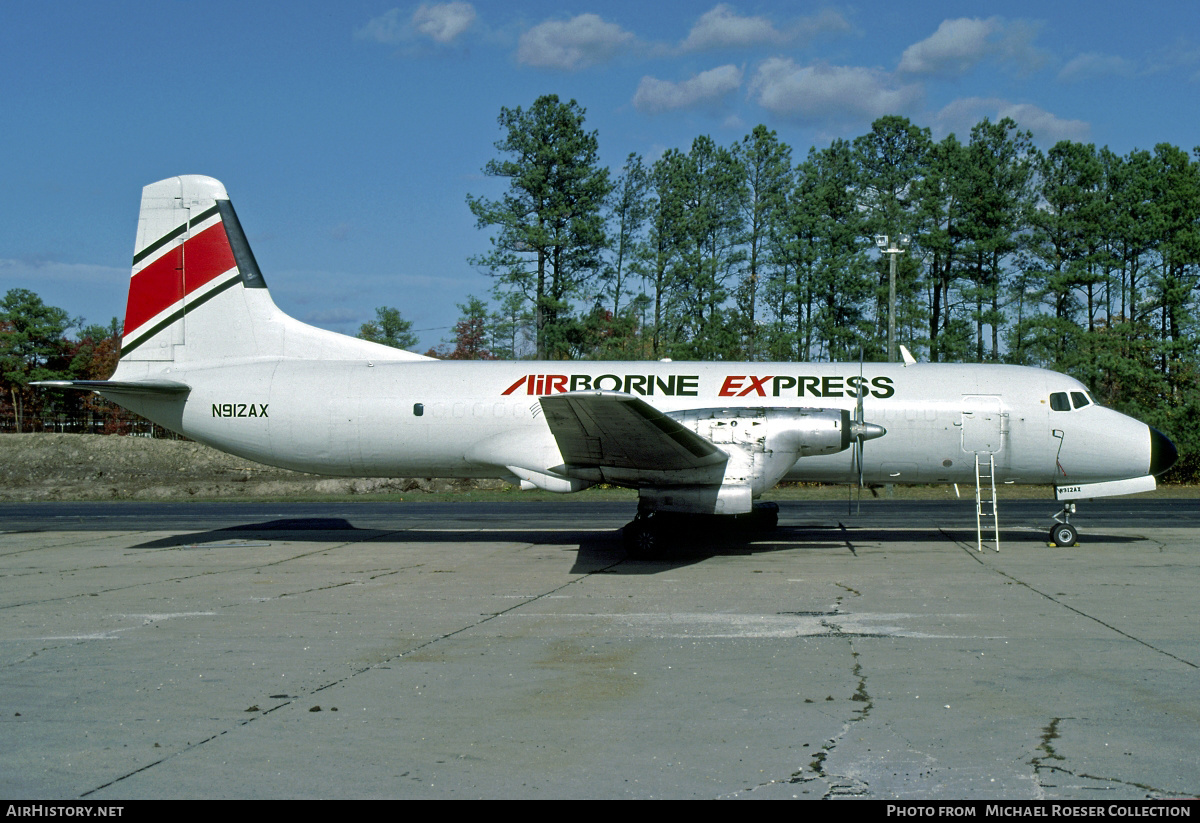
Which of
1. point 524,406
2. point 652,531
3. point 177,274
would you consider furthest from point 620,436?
point 177,274

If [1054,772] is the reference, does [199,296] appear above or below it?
above

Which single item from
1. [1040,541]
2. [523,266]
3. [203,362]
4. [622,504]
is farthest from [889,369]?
[523,266]

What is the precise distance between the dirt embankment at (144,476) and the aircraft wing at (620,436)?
18.7 metres

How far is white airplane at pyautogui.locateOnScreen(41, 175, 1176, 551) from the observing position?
1598cm

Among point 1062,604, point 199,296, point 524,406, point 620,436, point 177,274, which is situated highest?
point 177,274

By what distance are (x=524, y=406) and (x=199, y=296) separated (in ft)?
23.0

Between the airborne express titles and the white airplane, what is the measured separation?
0.03 metres

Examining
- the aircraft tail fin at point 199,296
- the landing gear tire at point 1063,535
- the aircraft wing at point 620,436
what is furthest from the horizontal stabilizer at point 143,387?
the landing gear tire at point 1063,535

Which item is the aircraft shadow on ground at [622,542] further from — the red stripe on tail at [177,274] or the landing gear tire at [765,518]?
the red stripe on tail at [177,274]

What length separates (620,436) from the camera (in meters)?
13.9

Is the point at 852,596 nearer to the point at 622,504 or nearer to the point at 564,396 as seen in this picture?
the point at 564,396

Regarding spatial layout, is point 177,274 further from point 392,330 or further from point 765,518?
point 392,330

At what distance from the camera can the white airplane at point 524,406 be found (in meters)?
16.0

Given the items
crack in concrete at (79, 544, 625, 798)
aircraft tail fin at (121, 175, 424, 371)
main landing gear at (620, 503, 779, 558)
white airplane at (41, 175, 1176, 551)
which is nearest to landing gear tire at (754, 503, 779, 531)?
white airplane at (41, 175, 1176, 551)
